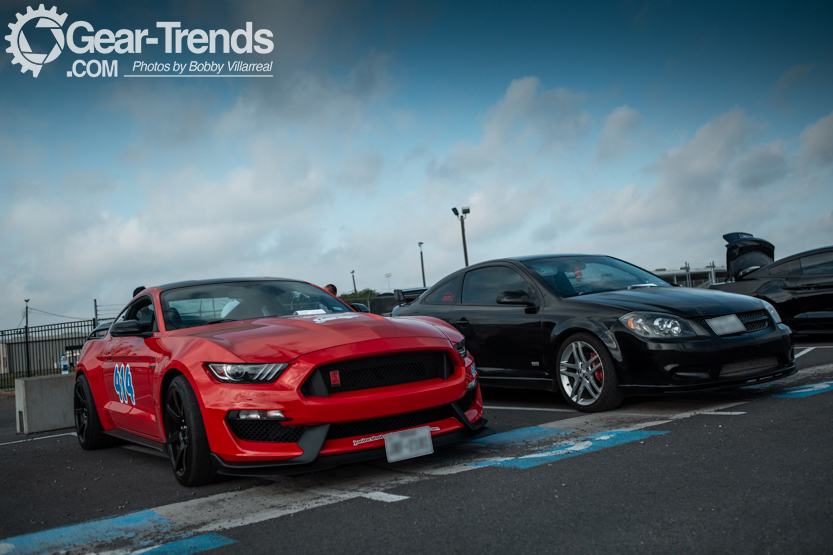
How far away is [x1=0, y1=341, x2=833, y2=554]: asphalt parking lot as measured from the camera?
9.51 ft

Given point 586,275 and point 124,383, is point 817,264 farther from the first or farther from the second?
point 124,383

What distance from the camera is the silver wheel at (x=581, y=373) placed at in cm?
594

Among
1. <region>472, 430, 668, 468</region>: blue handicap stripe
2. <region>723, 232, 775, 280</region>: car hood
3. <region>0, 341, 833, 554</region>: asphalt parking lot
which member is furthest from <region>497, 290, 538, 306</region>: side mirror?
<region>723, 232, 775, 280</region>: car hood

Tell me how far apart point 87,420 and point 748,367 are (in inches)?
224

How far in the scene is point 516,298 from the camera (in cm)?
654

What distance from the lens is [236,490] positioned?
429 centimetres

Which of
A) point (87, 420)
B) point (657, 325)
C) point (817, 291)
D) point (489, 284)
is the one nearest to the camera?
point (657, 325)

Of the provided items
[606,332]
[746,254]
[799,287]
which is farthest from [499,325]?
[746,254]

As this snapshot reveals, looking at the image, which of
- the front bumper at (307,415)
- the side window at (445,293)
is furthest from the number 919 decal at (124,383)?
the side window at (445,293)

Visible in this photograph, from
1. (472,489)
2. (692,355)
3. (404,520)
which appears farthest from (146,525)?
(692,355)

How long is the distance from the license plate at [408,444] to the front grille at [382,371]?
310 millimetres

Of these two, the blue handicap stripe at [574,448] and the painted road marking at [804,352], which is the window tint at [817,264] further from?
the blue handicap stripe at [574,448]

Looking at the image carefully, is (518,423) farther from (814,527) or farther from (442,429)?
(814,527)

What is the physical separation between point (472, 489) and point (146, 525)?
170 centimetres
